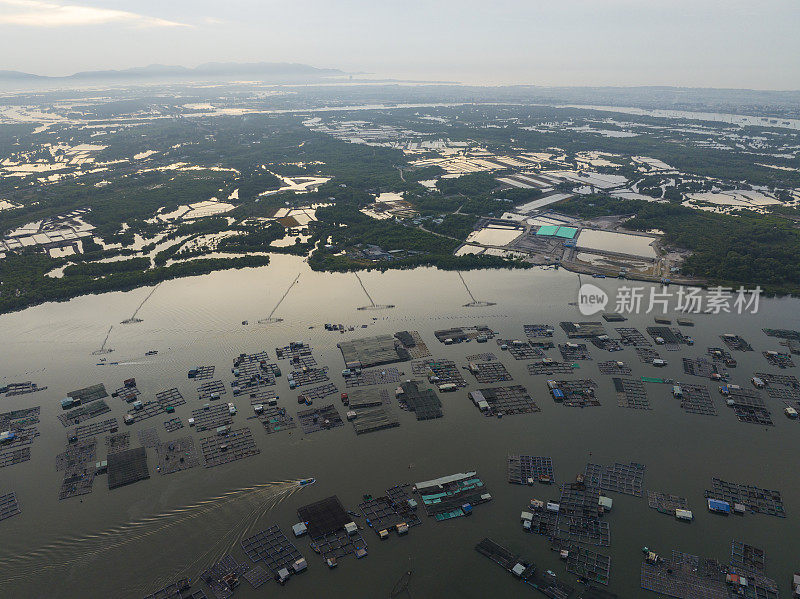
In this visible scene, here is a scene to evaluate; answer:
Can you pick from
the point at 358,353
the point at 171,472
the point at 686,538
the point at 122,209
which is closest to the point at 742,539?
the point at 686,538

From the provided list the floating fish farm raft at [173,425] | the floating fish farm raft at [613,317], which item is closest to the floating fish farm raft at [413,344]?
the floating fish farm raft at [173,425]

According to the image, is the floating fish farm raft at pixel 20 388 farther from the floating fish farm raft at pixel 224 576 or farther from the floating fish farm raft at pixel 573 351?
the floating fish farm raft at pixel 573 351

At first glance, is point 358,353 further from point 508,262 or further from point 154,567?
point 508,262

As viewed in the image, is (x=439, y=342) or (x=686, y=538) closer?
(x=686, y=538)

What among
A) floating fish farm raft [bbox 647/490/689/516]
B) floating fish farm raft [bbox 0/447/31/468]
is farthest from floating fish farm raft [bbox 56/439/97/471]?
floating fish farm raft [bbox 647/490/689/516]

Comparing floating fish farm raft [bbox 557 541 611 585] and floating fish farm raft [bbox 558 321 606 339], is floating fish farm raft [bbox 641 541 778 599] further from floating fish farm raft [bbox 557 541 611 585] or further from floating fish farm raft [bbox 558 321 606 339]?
floating fish farm raft [bbox 558 321 606 339]

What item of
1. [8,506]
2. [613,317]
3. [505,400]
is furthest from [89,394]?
[613,317]
